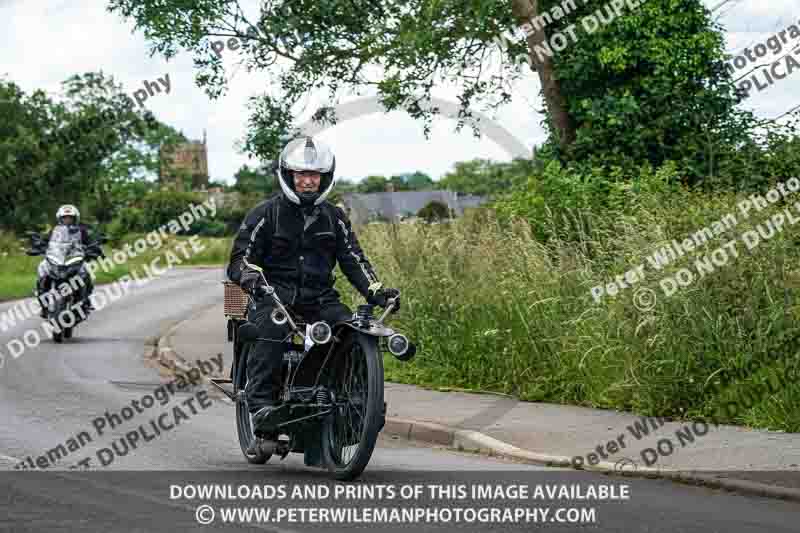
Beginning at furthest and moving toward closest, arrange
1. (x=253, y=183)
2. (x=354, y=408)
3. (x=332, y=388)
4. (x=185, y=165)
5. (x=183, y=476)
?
(x=185, y=165)
(x=253, y=183)
(x=183, y=476)
(x=332, y=388)
(x=354, y=408)

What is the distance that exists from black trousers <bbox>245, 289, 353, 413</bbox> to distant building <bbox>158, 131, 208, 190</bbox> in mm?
108111

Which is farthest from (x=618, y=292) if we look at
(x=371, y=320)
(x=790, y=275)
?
(x=371, y=320)

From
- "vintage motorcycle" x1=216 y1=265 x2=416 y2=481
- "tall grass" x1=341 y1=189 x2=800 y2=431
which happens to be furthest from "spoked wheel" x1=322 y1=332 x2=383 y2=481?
"tall grass" x1=341 y1=189 x2=800 y2=431

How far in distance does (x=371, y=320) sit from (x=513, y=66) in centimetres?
1450

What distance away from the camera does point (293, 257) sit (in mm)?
9695

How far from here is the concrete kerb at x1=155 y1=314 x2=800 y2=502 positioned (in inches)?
343

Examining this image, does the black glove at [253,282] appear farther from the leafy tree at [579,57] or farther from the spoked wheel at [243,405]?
the leafy tree at [579,57]

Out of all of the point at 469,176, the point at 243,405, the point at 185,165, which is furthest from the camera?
the point at 469,176

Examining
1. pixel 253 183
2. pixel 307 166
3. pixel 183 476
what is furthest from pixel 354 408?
pixel 253 183

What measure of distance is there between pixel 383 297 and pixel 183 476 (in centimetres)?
182

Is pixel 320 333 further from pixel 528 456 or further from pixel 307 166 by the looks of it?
pixel 528 456

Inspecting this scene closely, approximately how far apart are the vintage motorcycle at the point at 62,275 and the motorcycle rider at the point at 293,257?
47.4ft

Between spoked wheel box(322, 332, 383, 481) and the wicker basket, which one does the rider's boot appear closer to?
spoked wheel box(322, 332, 383, 481)

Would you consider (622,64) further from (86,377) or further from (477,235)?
(86,377)
